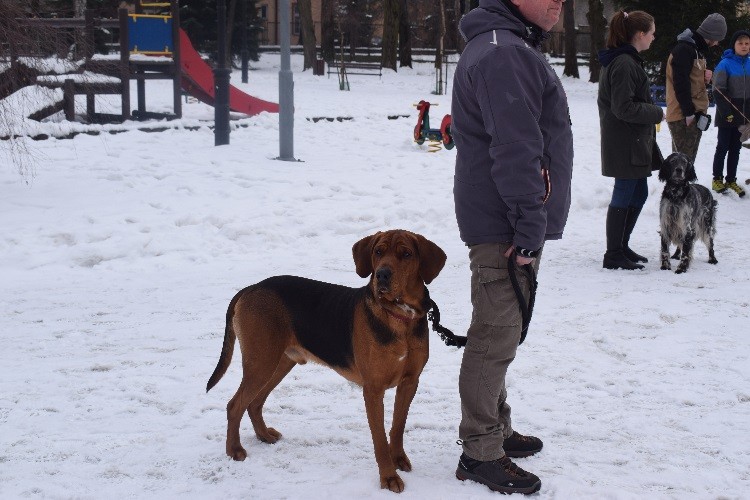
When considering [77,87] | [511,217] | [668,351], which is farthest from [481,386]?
[77,87]

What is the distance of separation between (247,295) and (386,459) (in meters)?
1.00

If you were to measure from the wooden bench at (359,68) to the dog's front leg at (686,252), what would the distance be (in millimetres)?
24520

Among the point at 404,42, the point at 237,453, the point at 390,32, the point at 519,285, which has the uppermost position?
the point at 390,32

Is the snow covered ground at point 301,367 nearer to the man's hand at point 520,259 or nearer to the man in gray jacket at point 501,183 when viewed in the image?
the man in gray jacket at point 501,183

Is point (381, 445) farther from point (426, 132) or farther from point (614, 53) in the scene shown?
point (426, 132)

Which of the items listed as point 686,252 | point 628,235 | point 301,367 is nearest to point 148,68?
point 628,235

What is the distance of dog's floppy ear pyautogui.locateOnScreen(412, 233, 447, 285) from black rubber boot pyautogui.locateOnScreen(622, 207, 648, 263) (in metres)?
4.68

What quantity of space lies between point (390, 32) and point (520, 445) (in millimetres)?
32880

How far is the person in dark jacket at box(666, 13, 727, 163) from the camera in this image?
962 cm

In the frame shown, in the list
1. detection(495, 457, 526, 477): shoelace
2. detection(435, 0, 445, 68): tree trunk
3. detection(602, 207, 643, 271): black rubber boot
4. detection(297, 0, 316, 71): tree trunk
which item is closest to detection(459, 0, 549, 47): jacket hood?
detection(495, 457, 526, 477): shoelace

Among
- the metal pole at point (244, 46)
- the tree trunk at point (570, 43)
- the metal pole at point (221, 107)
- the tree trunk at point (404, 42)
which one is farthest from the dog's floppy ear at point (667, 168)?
the tree trunk at point (404, 42)

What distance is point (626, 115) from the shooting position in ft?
24.5

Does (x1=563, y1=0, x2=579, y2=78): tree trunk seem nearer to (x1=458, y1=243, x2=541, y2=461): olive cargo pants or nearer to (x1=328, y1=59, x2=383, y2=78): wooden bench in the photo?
(x1=328, y1=59, x2=383, y2=78): wooden bench

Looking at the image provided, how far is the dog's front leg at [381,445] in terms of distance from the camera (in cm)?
379
